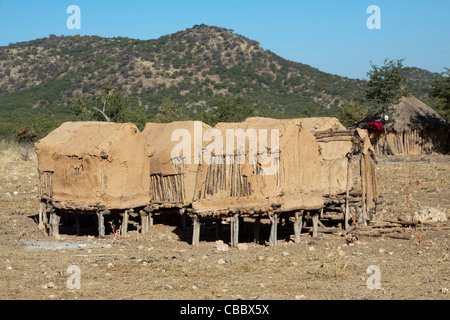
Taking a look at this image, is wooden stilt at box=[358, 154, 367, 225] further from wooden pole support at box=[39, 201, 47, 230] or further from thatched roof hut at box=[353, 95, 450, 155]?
thatched roof hut at box=[353, 95, 450, 155]

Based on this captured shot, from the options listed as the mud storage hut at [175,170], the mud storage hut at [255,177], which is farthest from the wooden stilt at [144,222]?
the mud storage hut at [255,177]

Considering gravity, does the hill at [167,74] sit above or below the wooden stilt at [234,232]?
above

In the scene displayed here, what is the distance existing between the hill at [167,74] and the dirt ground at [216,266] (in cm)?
4084

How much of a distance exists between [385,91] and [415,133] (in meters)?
2.92

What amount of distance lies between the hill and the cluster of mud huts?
130ft

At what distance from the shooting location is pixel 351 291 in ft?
27.1

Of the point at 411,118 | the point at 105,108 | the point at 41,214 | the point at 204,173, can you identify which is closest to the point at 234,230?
the point at 204,173

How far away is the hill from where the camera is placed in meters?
58.2

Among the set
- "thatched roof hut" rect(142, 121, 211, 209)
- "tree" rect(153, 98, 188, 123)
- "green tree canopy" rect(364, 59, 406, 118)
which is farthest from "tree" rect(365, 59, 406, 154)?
"thatched roof hut" rect(142, 121, 211, 209)

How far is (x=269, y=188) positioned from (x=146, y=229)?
3.63 metres

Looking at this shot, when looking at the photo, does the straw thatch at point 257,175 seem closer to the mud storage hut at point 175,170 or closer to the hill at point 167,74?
the mud storage hut at point 175,170

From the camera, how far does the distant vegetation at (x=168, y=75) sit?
188 feet
